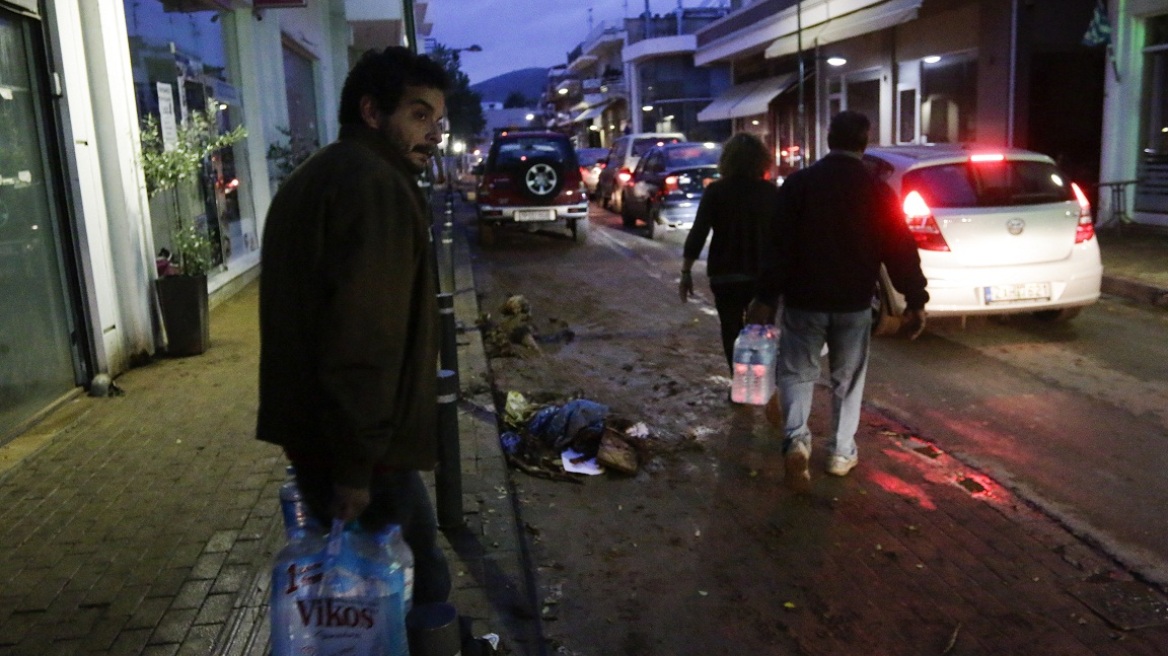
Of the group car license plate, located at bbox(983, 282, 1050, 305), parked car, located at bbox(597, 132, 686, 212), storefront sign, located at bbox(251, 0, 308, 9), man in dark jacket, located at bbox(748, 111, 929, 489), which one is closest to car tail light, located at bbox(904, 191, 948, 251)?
car license plate, located at bbox(983, 282, 1050, 305)

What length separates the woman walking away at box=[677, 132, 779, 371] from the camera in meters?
6.30

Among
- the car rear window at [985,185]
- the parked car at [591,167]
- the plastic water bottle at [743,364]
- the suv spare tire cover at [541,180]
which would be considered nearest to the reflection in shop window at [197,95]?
the suv spare tire cover at [541,180]

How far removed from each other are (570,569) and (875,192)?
2349 mm

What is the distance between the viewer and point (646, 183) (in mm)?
18406

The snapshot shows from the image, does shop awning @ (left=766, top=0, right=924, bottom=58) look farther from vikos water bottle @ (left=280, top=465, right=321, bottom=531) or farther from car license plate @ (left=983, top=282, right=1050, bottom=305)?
vikos water bottle @ (left=280, top=465, right=321, bottom=531)

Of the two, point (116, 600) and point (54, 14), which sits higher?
point (54, 14)

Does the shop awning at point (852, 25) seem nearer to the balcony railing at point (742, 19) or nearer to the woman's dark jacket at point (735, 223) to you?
the balcony railing at point (742, 19)

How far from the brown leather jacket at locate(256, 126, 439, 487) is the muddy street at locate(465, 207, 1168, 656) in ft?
5.00

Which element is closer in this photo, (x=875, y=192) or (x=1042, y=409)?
(x=875, y=192)

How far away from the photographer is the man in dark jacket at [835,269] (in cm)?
492

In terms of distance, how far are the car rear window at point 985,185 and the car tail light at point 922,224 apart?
59mm

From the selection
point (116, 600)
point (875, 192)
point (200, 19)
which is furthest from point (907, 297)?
point (200, 19)

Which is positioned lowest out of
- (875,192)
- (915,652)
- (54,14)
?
(915,652)

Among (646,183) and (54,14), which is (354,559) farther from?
(646,183)
